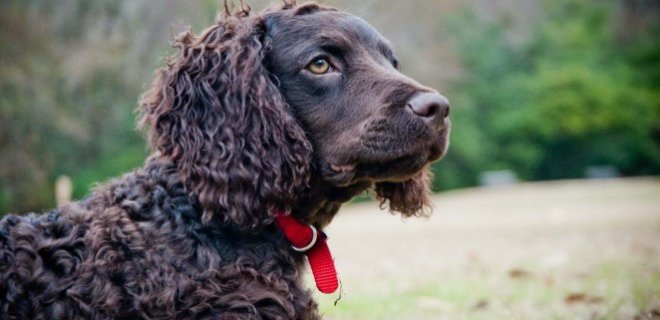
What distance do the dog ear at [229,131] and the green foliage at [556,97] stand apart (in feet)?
127

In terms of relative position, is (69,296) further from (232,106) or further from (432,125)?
(432,125)

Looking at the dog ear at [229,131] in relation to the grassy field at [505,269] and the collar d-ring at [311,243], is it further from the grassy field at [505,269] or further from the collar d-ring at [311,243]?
the grassy field at [505,269]

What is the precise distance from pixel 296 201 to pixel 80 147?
2119cm

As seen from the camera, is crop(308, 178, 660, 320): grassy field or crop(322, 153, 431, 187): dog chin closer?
crop(322, 153, 431, 187): dog chin

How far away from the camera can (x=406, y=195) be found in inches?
162

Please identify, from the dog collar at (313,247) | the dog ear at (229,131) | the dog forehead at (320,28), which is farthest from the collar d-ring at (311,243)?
the dog forehead at (320,28)

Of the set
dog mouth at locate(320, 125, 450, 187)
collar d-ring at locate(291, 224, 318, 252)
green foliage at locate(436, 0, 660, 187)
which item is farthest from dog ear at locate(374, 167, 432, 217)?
Result: green foliage at locate(436, 0, 660, 187)

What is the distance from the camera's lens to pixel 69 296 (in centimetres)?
286

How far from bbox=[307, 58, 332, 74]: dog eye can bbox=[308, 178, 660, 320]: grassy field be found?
4.88 feet

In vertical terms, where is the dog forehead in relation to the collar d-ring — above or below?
above

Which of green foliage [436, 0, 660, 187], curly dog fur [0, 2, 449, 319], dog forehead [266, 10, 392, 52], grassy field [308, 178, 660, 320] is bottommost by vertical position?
grassy field [308, 178, 660, 320]

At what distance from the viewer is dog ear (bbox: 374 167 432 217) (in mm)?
4117

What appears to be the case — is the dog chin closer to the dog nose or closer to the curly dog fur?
the curly dog fur

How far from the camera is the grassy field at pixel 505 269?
489cm
